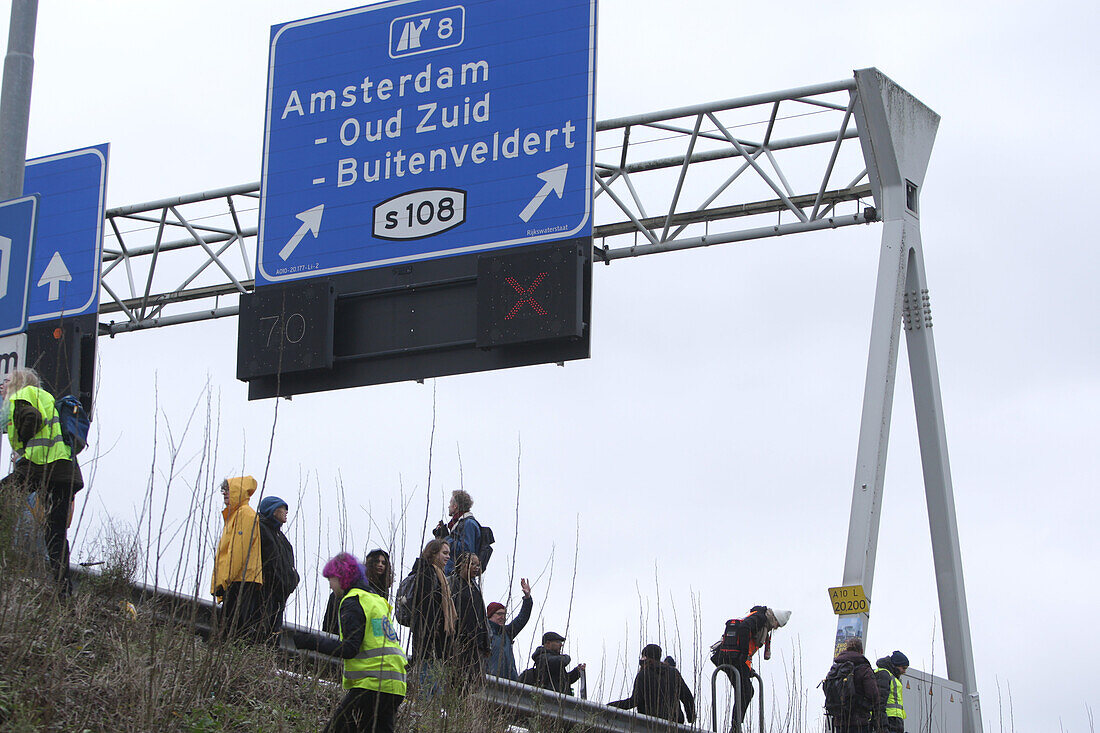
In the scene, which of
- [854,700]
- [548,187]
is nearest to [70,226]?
[548,187]

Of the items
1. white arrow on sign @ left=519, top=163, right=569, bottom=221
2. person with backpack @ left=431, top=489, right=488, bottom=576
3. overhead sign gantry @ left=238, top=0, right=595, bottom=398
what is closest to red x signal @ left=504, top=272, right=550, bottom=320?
overhead sign gantry @ left=238, top=0, right=595, bottom=398

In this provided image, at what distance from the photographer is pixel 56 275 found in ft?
53.0

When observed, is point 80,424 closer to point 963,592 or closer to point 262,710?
point 262,710

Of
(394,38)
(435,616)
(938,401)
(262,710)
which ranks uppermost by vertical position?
(394,38)

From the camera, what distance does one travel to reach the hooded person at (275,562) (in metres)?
9.38

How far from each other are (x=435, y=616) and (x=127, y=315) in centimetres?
1172

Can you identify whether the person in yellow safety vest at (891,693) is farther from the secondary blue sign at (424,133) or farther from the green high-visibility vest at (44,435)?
the green high-visibility vest at (44,435)

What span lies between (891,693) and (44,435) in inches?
273

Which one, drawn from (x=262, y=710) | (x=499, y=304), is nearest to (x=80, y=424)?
(x=262, y=710)

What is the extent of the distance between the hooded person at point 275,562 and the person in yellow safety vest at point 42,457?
3.86ft

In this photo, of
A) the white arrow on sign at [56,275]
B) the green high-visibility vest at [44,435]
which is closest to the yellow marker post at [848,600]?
the green high-visibility vest at [44,435]

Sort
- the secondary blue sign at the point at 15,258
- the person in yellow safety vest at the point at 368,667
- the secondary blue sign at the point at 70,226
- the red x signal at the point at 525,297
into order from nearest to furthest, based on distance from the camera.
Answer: the person in yellow safety vest at the point at 368,667 < the secondary blue sign at the point at 15,258 < the red x signal at the point at 525,297 < the secondary blue sign at the point at 70,226

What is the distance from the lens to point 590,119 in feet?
43.1

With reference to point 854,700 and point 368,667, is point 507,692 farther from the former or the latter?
point 854,700
